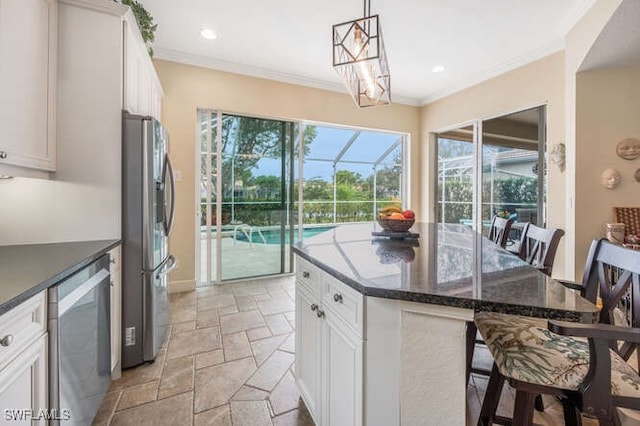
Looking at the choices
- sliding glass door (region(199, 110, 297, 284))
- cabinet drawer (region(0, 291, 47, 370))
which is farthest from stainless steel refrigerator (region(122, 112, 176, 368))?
sliding glass door (region(199, 110, 297, 284))

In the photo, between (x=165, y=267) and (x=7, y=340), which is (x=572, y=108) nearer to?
(x=165, y=267)

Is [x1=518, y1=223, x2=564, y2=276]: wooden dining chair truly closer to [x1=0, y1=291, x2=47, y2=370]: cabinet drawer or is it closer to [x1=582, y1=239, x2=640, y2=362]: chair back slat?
[x1=582, y1=239, x2=640, y2=362]: chair back slat

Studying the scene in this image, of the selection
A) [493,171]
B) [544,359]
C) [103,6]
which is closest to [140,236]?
[103,6]

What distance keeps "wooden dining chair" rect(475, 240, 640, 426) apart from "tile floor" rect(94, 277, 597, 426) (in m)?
0.67

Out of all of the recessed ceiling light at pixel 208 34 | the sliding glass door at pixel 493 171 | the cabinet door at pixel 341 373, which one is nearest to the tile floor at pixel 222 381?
the cabinet door at pixel 341 373

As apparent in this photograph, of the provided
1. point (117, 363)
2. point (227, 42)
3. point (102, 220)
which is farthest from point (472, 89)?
point (117, 363)

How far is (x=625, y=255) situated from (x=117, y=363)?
2731 millimetres

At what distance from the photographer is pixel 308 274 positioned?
1470 mm

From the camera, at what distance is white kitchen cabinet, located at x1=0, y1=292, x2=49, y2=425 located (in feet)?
2.89

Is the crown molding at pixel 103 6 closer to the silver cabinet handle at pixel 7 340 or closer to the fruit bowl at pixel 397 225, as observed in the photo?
the silver cabinet handle at pixel 7 340

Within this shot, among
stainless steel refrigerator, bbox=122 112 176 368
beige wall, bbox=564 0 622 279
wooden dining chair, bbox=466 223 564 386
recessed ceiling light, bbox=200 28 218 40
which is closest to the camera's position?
wooden dining chair, bbox=466 223 564 386

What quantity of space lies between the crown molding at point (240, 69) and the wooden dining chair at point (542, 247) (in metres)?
3.40

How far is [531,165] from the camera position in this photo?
3.70 m

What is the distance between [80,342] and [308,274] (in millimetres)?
1059
